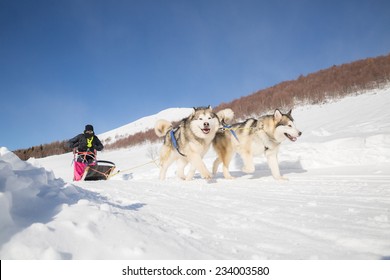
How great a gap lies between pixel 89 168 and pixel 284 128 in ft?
17.8

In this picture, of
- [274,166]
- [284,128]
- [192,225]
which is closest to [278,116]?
[284,128]

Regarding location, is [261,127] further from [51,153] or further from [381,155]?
[51,153]

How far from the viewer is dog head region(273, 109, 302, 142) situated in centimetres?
501

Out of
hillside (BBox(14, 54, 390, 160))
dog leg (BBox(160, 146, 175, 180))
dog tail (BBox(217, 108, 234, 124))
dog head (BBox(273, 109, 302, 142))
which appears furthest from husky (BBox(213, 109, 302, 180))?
hillside (BBox(14, 54, 390, 160))

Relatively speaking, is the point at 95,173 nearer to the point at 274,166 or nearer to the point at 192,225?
the point at 274,166

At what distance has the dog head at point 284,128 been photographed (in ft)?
16.4

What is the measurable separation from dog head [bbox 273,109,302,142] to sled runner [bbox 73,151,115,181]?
473 centimetres

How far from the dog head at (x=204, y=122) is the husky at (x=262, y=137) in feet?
1.52

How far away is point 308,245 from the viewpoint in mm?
1646

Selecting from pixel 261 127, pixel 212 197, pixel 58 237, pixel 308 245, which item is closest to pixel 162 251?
pixel 58 237

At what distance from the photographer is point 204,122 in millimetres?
5270

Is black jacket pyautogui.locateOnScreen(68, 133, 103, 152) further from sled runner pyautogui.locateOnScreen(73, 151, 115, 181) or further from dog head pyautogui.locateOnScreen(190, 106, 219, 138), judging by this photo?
dog head pyautogui.locateOnScreen(190, 106, 219, 138)

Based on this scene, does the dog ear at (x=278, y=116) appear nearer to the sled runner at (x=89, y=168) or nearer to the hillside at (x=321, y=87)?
the sled runner at (x=89, y=168)

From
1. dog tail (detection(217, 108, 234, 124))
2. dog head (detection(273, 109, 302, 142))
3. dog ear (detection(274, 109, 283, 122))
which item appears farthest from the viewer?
dog tail (detection(217, 108, 234, 124))
